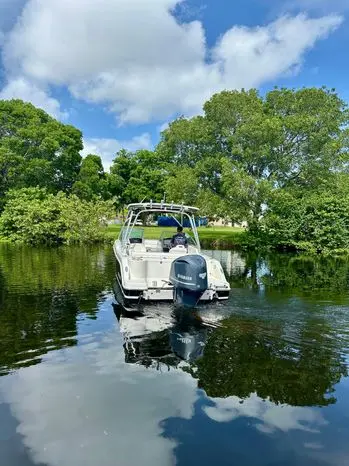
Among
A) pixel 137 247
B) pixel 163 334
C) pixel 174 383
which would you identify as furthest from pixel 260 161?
pixel 174 383

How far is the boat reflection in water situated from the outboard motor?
58 cm

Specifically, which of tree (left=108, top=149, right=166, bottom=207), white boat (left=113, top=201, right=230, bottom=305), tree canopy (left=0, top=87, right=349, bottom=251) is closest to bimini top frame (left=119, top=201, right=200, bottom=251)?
white boat (left=113, top=201, right=230, bottom=305)

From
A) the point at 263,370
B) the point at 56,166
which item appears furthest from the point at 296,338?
the point at 56,166

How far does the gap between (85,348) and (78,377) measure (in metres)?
1.33

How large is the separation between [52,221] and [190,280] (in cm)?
2415

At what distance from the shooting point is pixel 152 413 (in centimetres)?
533

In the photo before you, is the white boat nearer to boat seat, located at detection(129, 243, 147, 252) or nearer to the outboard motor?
the outboard motor

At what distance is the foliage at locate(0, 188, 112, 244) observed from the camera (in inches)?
1193

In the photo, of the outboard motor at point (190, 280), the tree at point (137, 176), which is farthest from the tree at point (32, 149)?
the outboard motor at point (190, 280)

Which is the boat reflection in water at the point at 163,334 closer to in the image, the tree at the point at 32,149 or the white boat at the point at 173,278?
the white boat at the point at 173,278

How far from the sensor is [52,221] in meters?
30.9

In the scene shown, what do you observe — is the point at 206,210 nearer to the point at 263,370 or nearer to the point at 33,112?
the point at 33,112

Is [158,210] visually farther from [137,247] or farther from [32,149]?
[32,149]

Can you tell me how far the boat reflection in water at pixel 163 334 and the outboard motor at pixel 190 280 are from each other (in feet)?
1.90
